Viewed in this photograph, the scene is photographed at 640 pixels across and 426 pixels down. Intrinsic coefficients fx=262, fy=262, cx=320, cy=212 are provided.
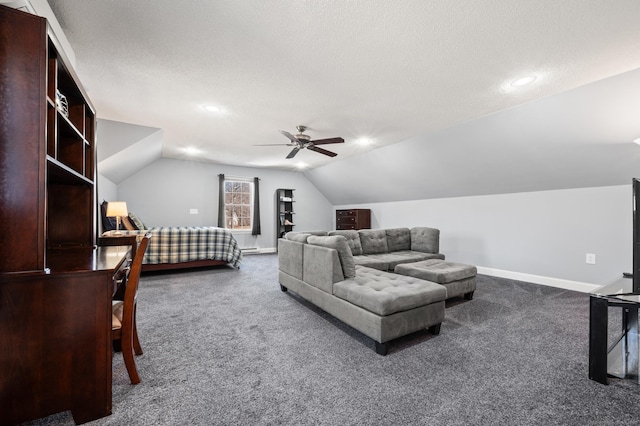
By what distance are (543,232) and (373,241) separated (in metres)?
2.53

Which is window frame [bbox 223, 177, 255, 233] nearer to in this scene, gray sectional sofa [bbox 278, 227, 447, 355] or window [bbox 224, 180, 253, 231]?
window [bbox 224, 180, 253, 231]

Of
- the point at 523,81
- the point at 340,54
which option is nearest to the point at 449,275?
the point at 523,81

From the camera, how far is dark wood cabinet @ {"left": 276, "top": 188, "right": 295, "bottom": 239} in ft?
24.6

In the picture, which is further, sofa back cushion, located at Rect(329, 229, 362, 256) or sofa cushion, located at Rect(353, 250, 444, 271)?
sofa back cushion, located at Rect(329, 229, 362, 256)

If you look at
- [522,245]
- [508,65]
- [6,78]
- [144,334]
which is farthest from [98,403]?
[522,245]

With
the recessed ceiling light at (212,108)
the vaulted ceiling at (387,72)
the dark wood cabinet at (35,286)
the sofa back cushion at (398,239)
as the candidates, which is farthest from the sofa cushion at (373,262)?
the dark wood cabinet at (35,286)

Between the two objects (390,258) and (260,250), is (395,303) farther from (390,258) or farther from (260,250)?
(260,250)

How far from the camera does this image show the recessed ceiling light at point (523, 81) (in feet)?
8.08

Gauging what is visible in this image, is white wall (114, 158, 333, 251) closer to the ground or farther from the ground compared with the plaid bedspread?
farther from the ground

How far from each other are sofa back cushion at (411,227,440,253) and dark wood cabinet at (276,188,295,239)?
3.93 meters

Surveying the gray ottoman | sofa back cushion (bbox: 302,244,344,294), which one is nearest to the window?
sofa back cushion (bbox: 302,244,344,294)

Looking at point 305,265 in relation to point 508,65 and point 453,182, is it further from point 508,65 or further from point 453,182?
point 453,182

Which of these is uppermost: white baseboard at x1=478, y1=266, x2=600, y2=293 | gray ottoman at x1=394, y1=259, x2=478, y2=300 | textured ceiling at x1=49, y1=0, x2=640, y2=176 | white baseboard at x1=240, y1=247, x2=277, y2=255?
textured ceiling at x1=49, y1=0, x2=640, y2=176

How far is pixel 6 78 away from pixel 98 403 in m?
1.58
